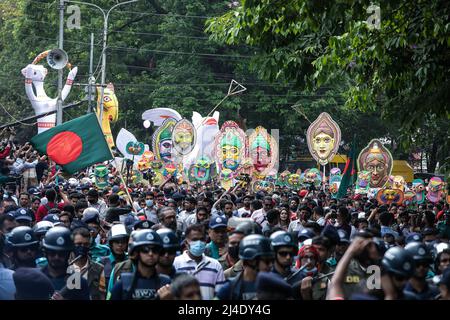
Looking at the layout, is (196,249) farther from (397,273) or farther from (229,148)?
(229,148)

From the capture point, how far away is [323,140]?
79.3 feet

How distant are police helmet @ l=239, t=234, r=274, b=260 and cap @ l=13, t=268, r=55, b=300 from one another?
1550 millimetres

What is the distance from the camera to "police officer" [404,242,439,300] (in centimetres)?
719

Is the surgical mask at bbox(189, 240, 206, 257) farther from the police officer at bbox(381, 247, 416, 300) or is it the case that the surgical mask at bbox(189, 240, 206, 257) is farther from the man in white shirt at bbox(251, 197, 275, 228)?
the man in white shirt at bbox(251, 197, 275, 228)

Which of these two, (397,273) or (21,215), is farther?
(21,215)

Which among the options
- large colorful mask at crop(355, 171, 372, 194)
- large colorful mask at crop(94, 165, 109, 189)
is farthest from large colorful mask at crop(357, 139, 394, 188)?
large colorful mask at crop(94, 165, 109, 189)

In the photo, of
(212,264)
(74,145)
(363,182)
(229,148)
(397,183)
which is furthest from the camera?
(397,183)

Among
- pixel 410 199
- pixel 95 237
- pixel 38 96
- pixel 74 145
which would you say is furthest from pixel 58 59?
pixel 95 237

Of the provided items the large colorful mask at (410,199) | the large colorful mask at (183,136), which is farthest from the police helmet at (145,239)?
the large colorful mask at (183,136)

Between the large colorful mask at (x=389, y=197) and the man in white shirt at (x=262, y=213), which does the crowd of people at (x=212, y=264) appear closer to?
the man in white shirt at (x=262, y=213)

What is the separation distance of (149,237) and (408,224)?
34.9ft

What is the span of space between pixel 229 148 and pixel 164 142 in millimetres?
2047

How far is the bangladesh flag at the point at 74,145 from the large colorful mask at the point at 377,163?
9035 mm
